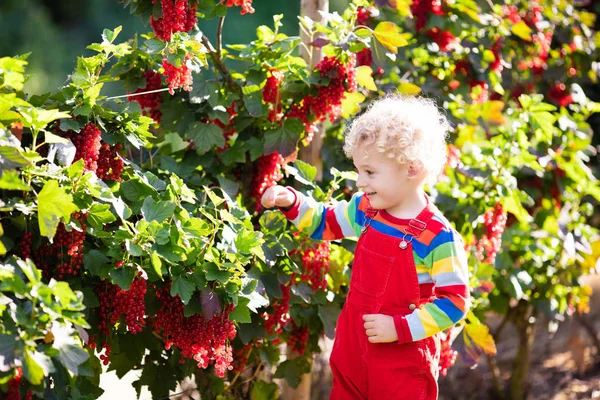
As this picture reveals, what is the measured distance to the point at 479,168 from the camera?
242 centimetres

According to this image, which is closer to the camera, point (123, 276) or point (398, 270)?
point (123, 276)

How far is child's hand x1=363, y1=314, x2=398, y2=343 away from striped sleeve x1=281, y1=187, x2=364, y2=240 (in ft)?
0.90

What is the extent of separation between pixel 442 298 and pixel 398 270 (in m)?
0.11

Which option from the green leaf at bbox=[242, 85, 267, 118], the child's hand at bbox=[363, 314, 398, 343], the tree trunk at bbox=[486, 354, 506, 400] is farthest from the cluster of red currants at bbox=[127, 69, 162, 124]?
the tree trunk at bbox=[486, 354, 506, 400]

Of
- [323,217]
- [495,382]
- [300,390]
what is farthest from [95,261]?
[495,382]

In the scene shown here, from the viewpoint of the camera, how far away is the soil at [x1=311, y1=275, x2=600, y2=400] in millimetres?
3271

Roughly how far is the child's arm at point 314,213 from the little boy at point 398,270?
0.33 feet

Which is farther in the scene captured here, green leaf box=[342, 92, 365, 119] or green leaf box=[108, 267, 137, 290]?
green leaf box=[342, 92, 365, 119]

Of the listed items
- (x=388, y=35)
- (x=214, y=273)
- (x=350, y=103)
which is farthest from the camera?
(x=350, y=103)

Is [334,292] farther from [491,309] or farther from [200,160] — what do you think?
[491,309]

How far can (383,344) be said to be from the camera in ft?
5.65

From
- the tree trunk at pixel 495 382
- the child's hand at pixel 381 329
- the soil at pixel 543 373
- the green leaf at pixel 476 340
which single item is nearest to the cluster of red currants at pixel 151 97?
the child's hand at pixel 381 329

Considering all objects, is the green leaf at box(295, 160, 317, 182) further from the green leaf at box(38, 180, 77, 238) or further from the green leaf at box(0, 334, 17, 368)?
the green leaf at box(0, 334, 17, 368)

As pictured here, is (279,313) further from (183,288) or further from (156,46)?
(156,46)
